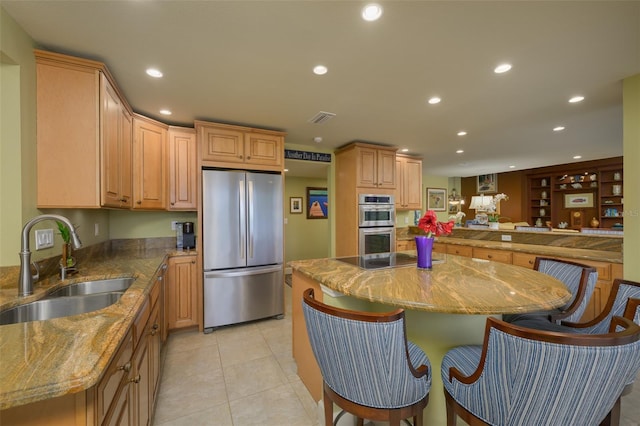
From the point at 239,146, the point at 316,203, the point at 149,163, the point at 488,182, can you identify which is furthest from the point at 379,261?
the point at 488,182

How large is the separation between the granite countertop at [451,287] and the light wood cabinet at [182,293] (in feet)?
5.41

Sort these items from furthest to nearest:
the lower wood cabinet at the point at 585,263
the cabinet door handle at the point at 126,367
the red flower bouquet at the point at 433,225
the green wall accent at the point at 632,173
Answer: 1. the lower wood cabinet at the point at 585,263
2. the green wall accent at the point at 632,173
3. the red flower bouquet at the point at 433,225
4. the cabinet door handle at the point at 126,367

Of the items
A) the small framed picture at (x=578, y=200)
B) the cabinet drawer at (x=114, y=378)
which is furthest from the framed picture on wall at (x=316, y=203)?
the small framed picture at (x=578, y=200)

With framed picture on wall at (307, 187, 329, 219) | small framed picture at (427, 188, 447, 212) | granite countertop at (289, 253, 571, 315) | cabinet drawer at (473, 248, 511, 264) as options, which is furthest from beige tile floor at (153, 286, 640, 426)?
small framed picture at (427, 188, 447, 212)

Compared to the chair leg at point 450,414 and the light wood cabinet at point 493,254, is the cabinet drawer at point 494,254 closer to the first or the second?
the light wood cabinet at point 493,254

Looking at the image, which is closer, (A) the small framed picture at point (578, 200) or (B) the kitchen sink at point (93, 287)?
(B) the kitchen sink at point (93, 287)

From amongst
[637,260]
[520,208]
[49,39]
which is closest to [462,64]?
[637,260]

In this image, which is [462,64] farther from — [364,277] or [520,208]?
[520,208]

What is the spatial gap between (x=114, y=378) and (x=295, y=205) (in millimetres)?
5147

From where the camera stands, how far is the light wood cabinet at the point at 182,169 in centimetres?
305

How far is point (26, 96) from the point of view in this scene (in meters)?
1.57

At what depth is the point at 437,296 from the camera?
1239 mm

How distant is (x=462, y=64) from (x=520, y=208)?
297 inches

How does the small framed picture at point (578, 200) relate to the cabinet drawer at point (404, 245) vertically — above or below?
above
